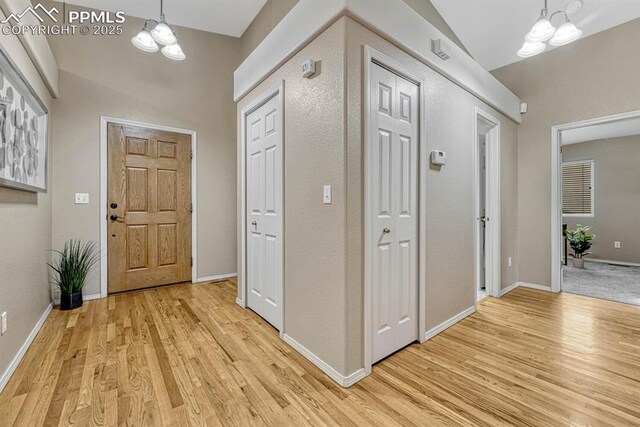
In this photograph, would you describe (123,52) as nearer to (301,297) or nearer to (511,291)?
(301,297)

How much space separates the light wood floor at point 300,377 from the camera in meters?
1.44

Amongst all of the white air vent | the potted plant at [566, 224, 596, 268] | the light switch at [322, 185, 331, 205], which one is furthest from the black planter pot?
the potted plant at [566, 224, 596, 268]

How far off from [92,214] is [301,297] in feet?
9.05

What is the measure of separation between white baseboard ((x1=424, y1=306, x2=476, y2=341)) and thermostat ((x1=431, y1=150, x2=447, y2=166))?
1.34m

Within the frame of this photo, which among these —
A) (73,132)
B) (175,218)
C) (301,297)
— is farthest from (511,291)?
(73,132)

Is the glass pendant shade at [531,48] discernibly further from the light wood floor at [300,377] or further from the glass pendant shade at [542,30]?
the light wood floor at [300,377]

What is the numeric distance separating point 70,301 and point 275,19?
3.76 metres

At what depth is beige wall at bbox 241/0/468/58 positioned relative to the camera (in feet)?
9.77

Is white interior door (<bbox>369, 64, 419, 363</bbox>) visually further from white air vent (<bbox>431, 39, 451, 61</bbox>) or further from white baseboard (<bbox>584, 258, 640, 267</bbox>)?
white baseboard (<bbox>584, 258, 640, 267</bbox>)

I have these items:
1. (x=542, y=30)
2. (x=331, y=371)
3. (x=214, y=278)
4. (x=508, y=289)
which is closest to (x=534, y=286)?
(x=508, y=289)

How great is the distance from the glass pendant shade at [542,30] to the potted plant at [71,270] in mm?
5047

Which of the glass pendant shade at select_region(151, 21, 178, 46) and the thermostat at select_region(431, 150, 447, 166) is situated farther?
the glass pendant shade at select_region(151, 21, 178, 46)

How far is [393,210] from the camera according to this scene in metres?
1.97

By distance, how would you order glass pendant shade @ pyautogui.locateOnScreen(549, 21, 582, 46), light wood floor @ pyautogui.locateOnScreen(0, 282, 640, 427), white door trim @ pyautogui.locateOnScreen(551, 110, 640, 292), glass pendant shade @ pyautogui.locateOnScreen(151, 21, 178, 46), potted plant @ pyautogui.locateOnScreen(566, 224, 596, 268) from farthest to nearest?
potted plant @ pyautogui.locateOnScreen(566, 224, 596, 268), white door trim @ pyautogui.locateOnScreen(551, 110, 640, 292), glass pendant shade @ pyautogui.locateOnScreen(151, 21, 178, 46), glass pendant shade @ pyautogui.locateOnScreen(549, 21, 582, 46), light wood floor @ pyautogui.locateOnScreen(0, 282, 640, 427)
